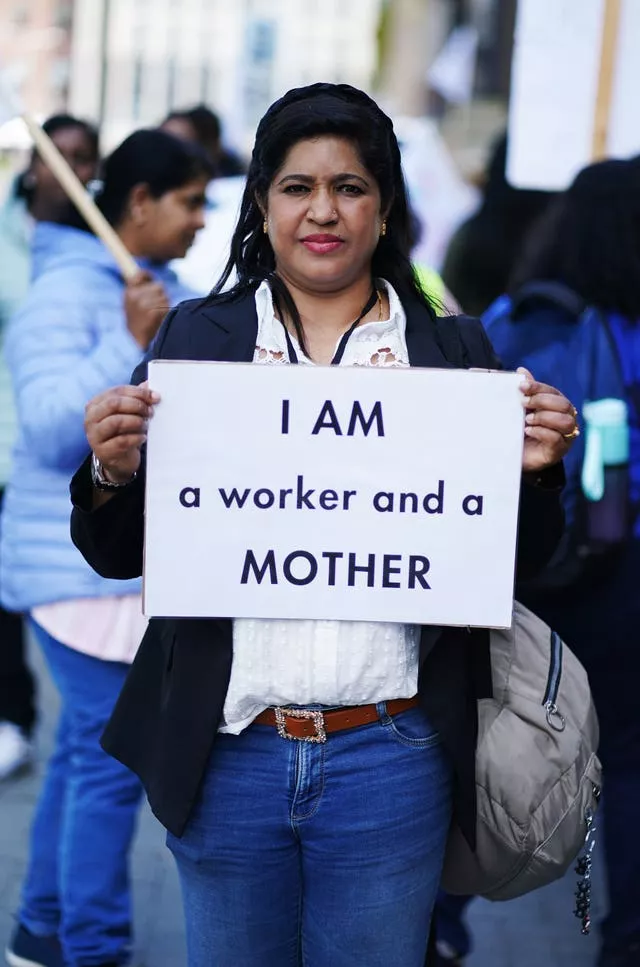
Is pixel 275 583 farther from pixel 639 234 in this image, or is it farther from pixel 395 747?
pixel 639 234

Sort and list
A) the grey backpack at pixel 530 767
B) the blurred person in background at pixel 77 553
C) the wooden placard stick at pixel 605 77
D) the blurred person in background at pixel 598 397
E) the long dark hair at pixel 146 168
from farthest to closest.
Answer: the wooden placard stick at pixel 605 77 < the long dark hair at pixel 146 168 < the blurred person in background at pixel 598 397 < the blurred person in background at pixel 77 553 < the grey backpack at pixel 530 767

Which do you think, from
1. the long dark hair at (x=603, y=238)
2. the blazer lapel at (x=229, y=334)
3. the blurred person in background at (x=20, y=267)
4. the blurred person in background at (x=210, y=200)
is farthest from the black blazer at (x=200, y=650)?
the blurred person in background at (x=20, y=267)

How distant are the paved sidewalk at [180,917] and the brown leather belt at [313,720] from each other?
5.77 ft

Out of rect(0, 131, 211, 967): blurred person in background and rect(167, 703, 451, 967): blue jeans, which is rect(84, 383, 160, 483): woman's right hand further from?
rect(0, 131, 211, 967): blurred person in background

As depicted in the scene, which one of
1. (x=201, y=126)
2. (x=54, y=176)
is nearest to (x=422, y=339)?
(x=54, y=176)

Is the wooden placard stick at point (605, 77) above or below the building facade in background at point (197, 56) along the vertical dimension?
below

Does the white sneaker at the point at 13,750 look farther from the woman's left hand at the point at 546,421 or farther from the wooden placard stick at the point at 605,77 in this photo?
the woman's left hand at the point at 546,421

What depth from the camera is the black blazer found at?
2205 millimetres

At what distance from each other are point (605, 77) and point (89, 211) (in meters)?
2.14

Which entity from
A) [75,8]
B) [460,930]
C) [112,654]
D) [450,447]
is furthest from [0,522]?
[75,8]

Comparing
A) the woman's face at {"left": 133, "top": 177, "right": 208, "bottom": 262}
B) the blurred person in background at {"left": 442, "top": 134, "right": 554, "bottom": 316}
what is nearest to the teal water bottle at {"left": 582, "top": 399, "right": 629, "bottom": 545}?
the woman's face at {"left": 133, "top": 177, "right": 208, "bottom": 262}

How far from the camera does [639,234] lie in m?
3.49

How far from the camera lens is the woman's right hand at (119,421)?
2076 millimetres

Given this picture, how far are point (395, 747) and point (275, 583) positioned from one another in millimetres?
325
